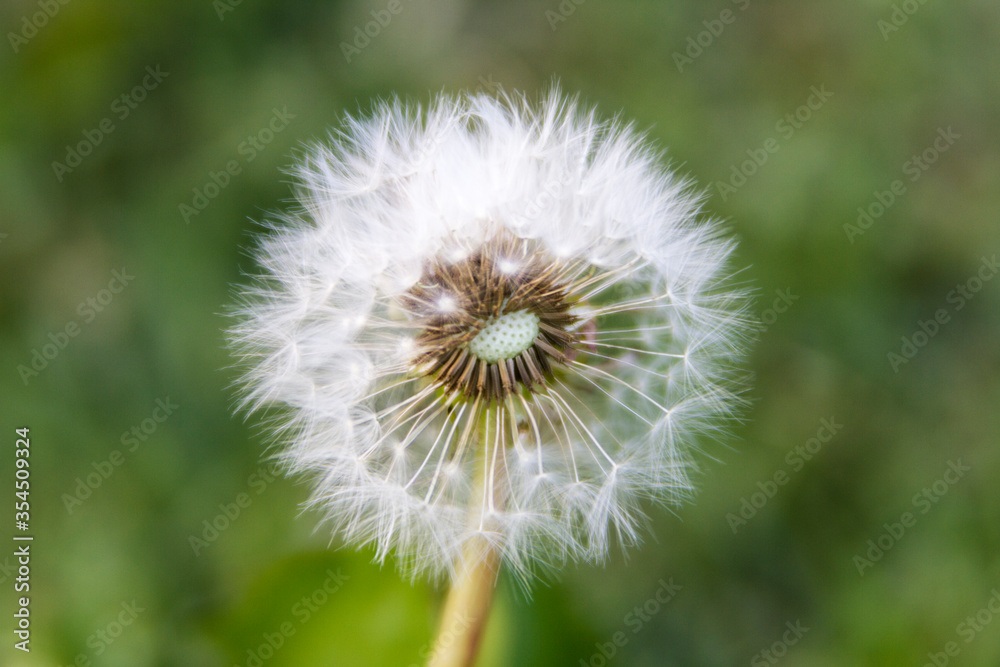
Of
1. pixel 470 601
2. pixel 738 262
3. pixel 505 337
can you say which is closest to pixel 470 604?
pixel 470 601

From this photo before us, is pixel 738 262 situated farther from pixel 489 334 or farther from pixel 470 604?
pixel 470 604

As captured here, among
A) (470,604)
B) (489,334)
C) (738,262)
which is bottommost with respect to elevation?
(470,604)

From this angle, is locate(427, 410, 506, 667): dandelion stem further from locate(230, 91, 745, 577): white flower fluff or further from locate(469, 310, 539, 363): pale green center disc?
locate(469, 310, 539, 363): pale green center disc

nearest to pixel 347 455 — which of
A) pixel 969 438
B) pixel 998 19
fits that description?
pixel 969 438

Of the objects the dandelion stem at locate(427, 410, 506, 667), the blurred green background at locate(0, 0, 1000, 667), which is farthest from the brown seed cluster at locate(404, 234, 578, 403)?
the blurred green background at locate(0, 0, 1000, 667)

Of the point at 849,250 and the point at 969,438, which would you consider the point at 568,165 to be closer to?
the point at 849,250

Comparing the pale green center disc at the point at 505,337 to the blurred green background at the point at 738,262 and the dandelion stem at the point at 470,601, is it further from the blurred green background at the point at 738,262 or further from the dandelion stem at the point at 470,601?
the blurred green background at the point at 738,262
